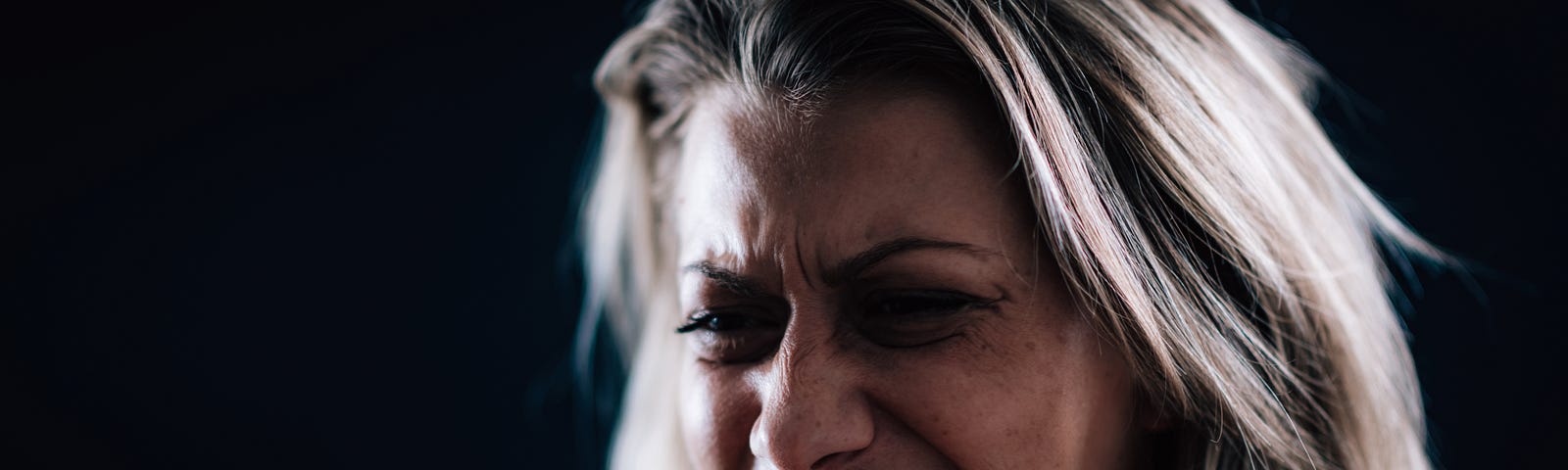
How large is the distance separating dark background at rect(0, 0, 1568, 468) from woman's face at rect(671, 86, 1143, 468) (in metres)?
0.64

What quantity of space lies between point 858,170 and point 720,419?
32 cm

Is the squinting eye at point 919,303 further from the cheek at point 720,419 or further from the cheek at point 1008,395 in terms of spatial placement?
the cheek at point 720,419

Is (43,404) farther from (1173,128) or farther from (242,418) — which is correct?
(1173,128)

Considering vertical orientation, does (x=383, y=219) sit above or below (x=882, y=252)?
above

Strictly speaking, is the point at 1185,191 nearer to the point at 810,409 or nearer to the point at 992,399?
the point at 992,399

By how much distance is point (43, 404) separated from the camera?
155 cm

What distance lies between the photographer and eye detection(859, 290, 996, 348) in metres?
1.00

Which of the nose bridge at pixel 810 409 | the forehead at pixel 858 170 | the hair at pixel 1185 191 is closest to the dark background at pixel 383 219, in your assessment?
the hair at pixel 1185 191

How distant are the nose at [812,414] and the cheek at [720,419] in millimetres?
61

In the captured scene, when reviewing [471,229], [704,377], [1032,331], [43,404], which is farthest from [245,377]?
[1032,331]

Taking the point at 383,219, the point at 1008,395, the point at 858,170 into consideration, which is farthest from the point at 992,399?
the point at 383,219

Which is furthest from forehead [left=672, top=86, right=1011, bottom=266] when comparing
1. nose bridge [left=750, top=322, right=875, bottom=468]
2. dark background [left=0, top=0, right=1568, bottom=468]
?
dark background [left=0, top=0, right=1568, bottom=468]

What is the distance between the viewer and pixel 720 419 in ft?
3.67

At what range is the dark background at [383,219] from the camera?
1.35 metres
